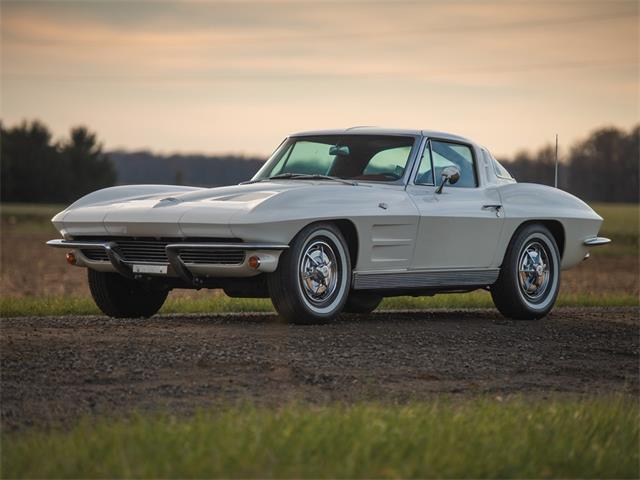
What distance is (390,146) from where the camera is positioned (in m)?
11.2

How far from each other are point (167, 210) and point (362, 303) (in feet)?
11.0

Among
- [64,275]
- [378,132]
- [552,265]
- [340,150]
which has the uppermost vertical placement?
[378,132]

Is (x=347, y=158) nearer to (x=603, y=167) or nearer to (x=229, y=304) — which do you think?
(x=229, y=304)

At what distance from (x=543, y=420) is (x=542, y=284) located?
18.8ft

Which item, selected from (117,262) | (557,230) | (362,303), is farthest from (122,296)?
(557,230)

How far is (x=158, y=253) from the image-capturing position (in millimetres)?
9797

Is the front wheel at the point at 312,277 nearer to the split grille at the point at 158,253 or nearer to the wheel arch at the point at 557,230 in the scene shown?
the split grille at the point at 158,253

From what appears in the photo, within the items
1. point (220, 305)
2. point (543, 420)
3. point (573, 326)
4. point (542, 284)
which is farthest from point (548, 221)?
point (543, 420)

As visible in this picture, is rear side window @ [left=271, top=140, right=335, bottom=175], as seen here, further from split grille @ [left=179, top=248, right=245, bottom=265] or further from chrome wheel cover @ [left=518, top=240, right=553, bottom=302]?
chrome wheel cover @ [left=518, top=240, right=553, bottom=302]

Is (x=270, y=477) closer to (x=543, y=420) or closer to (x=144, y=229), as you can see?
(x=543, y=420)

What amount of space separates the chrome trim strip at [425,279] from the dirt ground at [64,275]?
6.80m

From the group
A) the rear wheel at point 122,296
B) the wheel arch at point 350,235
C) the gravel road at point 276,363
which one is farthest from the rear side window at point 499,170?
the rear wheel at point 122,296

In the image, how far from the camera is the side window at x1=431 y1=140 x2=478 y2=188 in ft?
37.6

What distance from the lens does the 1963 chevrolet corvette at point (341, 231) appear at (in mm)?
9508
